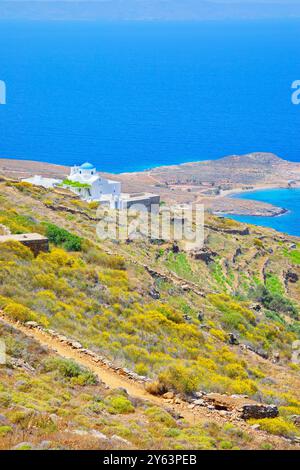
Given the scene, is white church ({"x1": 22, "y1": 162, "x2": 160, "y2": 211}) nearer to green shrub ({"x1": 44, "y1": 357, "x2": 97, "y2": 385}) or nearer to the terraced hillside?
the terraced hillside

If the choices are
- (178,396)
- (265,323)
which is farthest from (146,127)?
(178,396)

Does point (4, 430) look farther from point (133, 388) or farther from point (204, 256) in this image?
point (204, 256)

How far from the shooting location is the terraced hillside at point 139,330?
1098cm

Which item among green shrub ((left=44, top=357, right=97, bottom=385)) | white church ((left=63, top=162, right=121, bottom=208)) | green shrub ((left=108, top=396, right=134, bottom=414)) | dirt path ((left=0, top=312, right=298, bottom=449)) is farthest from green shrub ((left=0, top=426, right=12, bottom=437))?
white church ((left=63, top=162, right=121, bottom=208))

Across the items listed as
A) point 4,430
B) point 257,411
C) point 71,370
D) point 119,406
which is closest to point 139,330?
point 257,411

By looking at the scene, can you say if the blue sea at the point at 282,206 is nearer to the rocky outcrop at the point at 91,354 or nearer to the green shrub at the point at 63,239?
the green shrub at the point at 63,239

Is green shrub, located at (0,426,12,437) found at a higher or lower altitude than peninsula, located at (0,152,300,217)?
higher

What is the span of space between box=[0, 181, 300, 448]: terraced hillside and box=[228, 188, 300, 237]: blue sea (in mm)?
45552

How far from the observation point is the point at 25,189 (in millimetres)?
33750

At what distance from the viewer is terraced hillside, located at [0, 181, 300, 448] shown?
36.0ft
